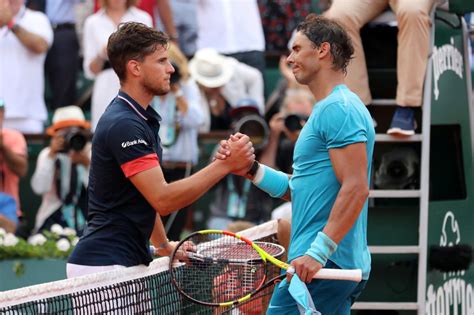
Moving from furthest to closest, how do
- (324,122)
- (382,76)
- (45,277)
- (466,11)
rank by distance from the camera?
(45,277) → (382,76) → (466,11) → (324,122)

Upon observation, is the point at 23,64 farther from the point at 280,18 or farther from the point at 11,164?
the point at 280,18

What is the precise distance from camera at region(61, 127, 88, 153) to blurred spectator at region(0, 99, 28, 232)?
1.36 ft

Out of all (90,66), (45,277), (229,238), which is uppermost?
(90,66)

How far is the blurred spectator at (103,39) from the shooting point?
10695mm

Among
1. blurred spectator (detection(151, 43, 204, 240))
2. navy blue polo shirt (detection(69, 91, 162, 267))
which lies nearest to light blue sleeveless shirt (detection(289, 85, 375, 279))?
navy blue polo shirt (detection(69, 91, 162, 267))

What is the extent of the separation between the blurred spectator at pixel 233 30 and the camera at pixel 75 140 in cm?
236

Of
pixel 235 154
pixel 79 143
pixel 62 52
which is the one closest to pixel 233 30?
pixel 62 52

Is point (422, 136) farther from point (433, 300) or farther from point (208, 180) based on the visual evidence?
point (208, 180)

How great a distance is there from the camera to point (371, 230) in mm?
8047

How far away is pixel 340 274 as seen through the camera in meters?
4.84

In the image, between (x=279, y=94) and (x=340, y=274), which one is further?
(x=279, y=94)

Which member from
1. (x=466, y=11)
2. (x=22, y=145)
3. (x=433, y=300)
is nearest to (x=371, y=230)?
(x=433, y=300)

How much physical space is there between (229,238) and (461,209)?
3.15m

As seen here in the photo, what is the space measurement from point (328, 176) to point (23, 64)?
22.2 ft
